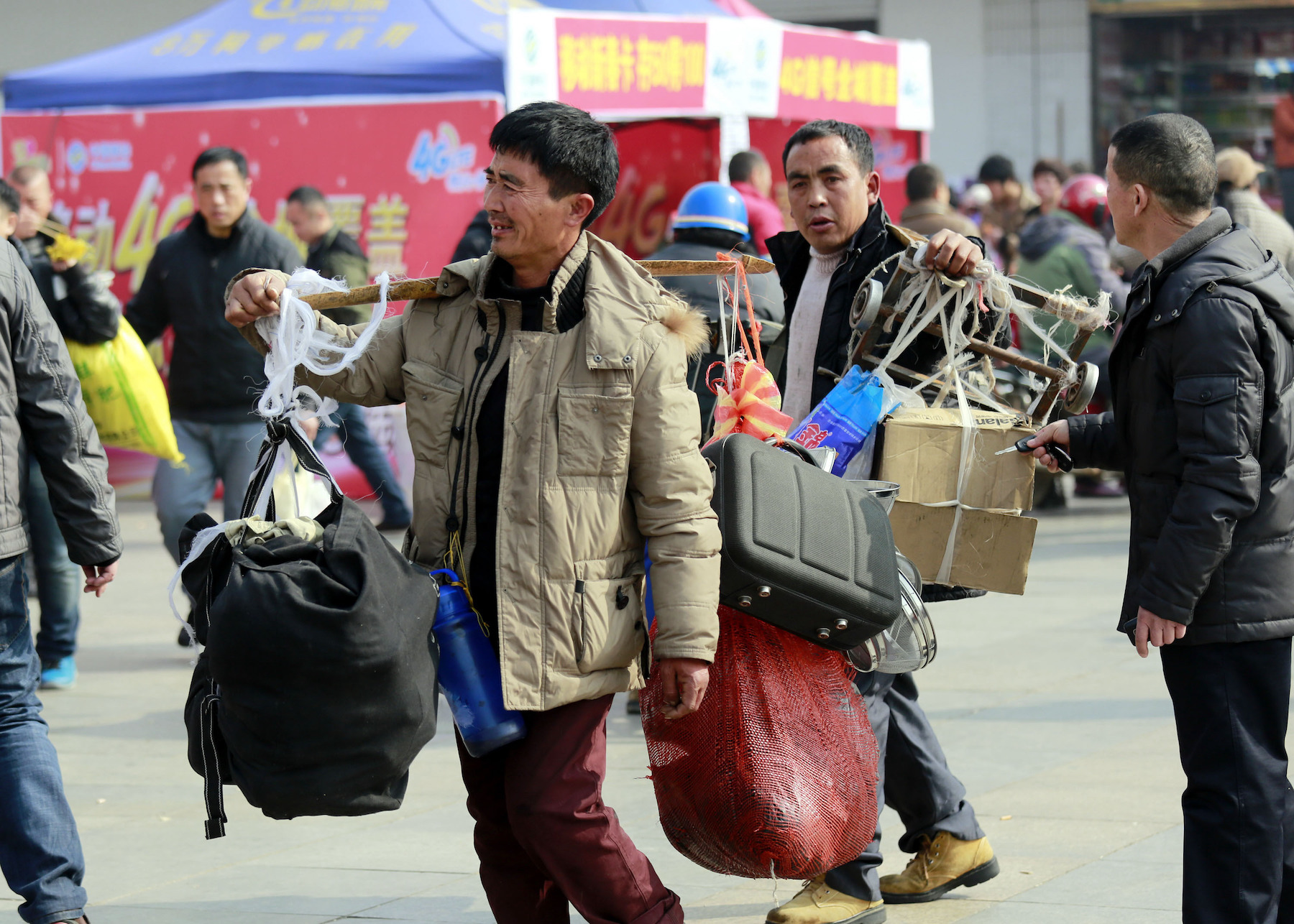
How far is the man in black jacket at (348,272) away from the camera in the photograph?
10250 millimetres

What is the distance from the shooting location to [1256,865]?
133 inches

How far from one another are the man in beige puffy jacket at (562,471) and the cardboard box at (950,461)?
2.25 feet

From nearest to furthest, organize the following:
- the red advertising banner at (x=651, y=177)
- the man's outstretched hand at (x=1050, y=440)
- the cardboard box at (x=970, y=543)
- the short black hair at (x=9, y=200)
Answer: the man's outstretched hand at (x=1050, y=440) → the cardboard box at (x=970, y=543) → the short black hair at (x=9, y=200) → the red advertising banner at (x=651, y=177)

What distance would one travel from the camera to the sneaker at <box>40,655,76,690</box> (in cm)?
703

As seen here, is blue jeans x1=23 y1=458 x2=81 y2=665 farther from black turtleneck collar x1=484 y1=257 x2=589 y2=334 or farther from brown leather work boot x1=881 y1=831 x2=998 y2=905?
black turtleneck collar x1=484 y1=257 x2=589 y2=334

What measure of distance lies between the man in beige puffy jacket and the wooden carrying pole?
0.04 meters

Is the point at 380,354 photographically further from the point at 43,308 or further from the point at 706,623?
the point at 43,308

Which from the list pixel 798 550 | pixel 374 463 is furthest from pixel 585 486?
pixel 374 463

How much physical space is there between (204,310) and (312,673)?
4894 millimetres

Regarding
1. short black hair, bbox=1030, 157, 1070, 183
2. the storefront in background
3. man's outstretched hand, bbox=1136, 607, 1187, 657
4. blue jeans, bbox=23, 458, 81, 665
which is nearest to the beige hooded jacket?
man's outstretched hand, bbox=1136, 607, 1187, 657

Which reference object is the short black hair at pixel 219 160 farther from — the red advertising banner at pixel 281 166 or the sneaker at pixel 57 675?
the red advertising banner at pixel 281 166

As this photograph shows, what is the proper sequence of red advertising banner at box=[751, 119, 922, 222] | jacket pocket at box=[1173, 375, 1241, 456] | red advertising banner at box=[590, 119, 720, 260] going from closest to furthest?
jacket pocket at box=[1173, 375, 1241, 456], red advertising banner at box=[590, 119, 720, 260], red advertising banner at box=[751, 119, 922, 222]

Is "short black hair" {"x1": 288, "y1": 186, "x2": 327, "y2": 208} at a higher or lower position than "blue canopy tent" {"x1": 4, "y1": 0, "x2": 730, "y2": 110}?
lower

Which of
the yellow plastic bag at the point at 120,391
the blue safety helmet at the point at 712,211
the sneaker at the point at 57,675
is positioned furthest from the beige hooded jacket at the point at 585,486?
the sneaker at the point at 57,675
